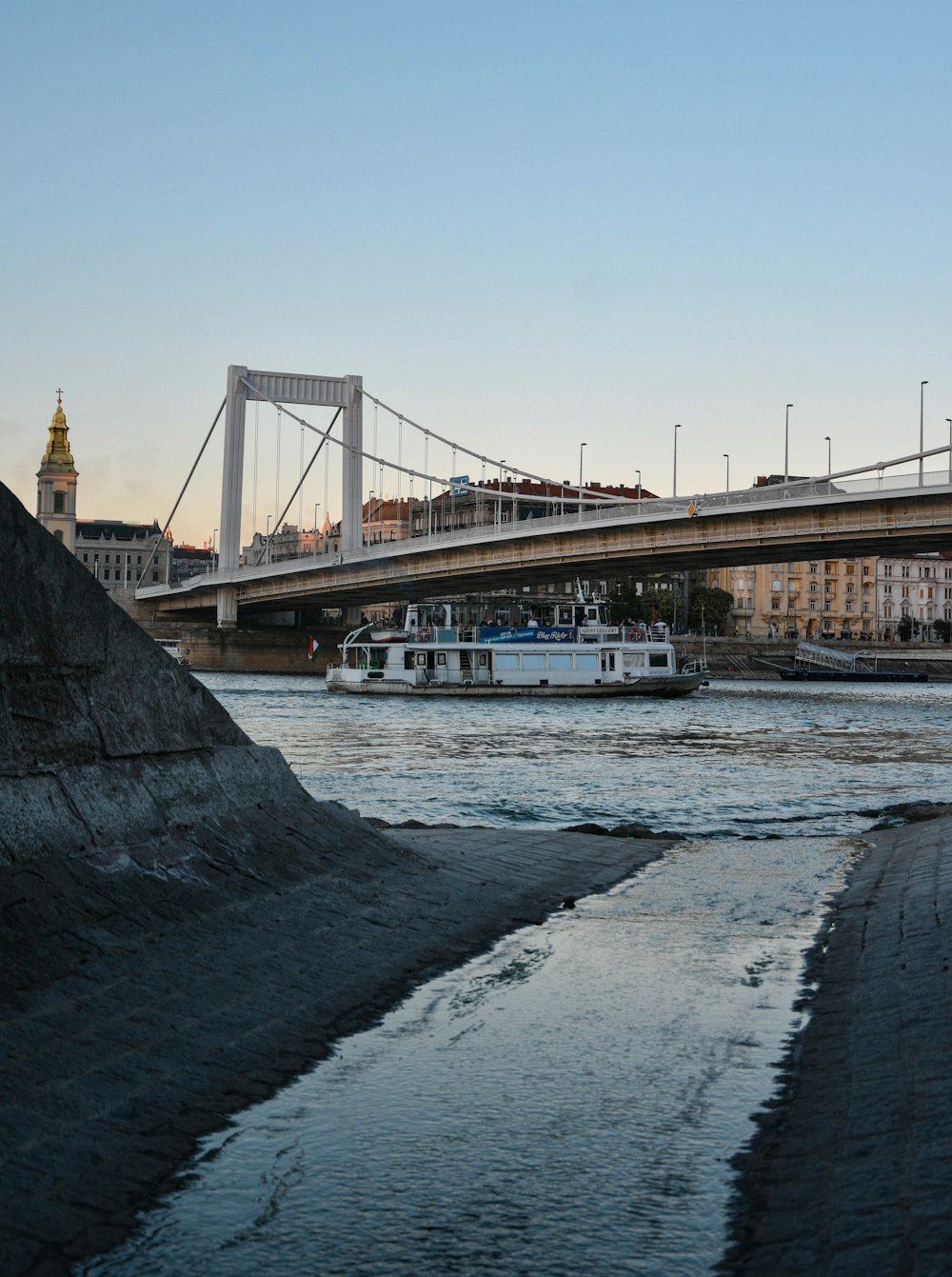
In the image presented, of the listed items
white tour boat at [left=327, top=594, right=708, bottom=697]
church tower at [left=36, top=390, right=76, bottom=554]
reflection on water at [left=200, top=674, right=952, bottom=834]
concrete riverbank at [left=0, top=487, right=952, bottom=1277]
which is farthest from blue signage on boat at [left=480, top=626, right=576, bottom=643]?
church tower at [left=36, top=390, right=76, bottom=554]

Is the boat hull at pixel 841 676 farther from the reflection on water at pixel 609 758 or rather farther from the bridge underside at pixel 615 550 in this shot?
the reflection on water at pixel 609 758

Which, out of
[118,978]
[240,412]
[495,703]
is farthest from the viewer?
[240,412]

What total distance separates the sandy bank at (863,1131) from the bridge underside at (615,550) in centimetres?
4398

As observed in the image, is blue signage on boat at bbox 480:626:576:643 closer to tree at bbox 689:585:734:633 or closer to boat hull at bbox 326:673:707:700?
boat hull at bbox 326:673:707:700

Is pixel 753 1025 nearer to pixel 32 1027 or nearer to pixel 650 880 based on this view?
pixel 32 1027

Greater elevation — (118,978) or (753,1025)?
(118,978)

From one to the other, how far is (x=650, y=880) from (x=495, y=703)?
45.1 meters

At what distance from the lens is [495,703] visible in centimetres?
5566

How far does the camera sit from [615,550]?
59.7 metres

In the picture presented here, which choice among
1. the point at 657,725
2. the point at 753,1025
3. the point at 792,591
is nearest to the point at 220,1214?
the point at 753,1025

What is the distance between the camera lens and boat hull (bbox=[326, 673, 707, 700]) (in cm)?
6034

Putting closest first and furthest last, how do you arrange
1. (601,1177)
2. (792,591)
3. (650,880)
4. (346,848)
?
(601,1177)
(346,848)
(650,880)
(792,591)

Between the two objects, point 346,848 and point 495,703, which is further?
point 495,703

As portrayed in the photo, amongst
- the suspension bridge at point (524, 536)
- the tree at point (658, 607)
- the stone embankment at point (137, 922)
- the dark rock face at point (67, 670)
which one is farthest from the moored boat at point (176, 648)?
the dark rock face at point (67, 670)
